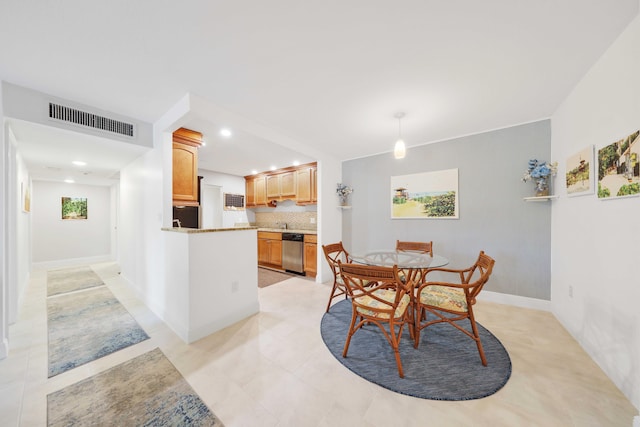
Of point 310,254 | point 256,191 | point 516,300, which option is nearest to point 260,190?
point 256,191

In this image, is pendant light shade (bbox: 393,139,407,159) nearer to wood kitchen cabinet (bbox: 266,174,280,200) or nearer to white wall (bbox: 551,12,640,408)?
white wall (bbox: 551,12,640,408)

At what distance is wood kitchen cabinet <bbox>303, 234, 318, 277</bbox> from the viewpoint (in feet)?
13.9

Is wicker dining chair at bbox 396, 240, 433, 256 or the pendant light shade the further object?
wicker dining chair at bbox 396, 240, 433, 256

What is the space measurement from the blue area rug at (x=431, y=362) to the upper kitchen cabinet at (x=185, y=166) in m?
2.27

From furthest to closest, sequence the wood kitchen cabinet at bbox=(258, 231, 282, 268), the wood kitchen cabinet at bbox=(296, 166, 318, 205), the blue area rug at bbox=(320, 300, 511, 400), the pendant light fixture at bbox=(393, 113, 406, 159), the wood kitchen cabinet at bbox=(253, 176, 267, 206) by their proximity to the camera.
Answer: the wood kitchen cabinet at bbox=(253, 176, 267, 206) < the wood kitchen cabinet at bbox=(258, 231, 282, 268) < the wood kitchen cabinet at bbox=(296, 166, 318, 205) < the pendant light fixture at bbox=(393, 113, 406, 159) < the blue area rug at bbox=(320, 300, 511, 400)

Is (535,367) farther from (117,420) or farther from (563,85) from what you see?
(117,420)

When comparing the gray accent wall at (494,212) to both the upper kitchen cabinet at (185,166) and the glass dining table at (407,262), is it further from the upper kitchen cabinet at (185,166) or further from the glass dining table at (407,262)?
the upper kitchen cabinet at (185,166)

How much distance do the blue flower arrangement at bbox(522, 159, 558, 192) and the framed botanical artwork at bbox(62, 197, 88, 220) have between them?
917 cm

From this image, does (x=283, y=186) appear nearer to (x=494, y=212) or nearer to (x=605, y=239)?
(x=494, y=212)

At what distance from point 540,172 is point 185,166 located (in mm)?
4318

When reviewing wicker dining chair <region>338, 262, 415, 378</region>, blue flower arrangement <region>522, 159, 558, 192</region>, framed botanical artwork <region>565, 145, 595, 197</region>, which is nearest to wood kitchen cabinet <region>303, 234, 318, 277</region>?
wicker dining chair <region>338, 262, 415, 378</region>

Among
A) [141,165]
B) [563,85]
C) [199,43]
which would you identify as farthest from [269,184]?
[563,85]

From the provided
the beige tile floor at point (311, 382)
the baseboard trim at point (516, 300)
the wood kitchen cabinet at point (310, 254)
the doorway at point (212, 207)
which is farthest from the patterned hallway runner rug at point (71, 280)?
the baseboard trim at point (516, 300)

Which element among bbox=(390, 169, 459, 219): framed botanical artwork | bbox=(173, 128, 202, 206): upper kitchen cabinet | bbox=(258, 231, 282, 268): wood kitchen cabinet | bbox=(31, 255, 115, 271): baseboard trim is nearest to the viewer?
bbox=(173, 128, 202, 206): upper kitchen cabinet
